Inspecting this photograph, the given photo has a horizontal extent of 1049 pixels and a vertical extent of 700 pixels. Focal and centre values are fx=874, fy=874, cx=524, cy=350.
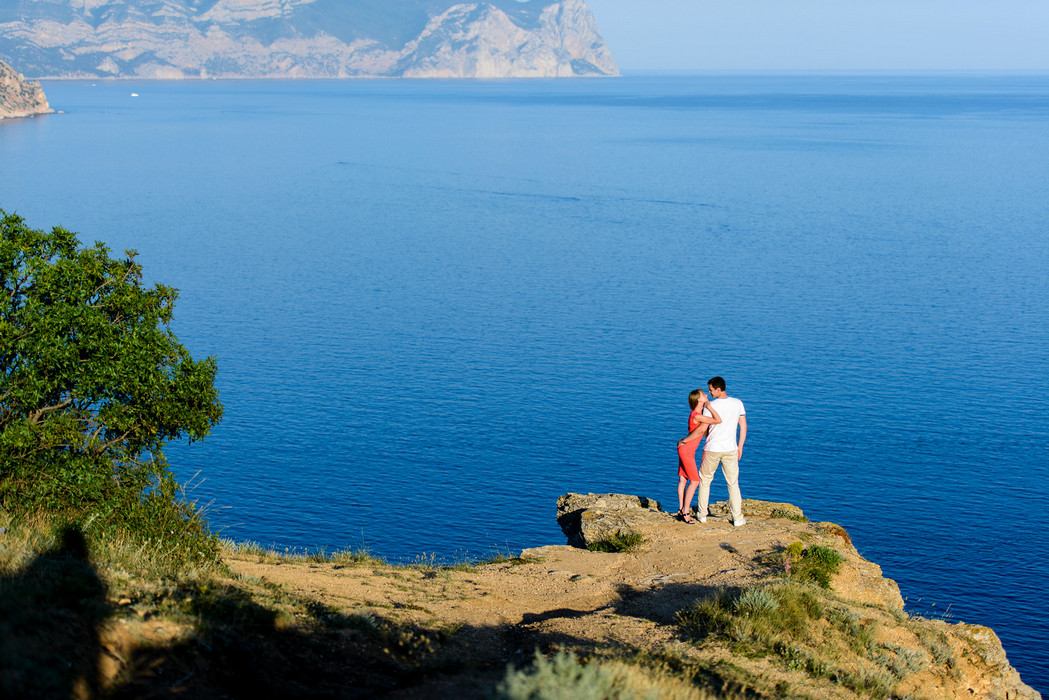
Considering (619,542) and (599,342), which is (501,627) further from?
(599,342)

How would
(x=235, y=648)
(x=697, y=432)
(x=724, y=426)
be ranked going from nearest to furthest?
(x=235, y=648)
(x=724, y=426)
(x=697, y=432)

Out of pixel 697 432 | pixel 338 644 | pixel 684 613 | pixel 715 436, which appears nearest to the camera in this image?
pixel 338 644

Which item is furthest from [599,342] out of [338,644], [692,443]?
[338,644]

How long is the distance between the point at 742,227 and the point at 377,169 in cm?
5878

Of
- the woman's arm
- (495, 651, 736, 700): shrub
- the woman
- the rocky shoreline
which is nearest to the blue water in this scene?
the rocky shoreline

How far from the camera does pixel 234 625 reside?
9.30 metres

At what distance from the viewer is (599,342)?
53.6 meters

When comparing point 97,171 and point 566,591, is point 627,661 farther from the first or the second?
point 97,171

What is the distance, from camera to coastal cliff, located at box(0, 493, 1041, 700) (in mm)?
8094

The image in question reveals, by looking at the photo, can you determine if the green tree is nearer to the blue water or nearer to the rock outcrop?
the rock outcrop

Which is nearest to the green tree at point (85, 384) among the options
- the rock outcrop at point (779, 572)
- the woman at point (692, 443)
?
the rock outcrop at point (779, 572)

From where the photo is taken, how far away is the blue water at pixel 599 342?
34844 mm

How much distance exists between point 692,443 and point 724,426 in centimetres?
73

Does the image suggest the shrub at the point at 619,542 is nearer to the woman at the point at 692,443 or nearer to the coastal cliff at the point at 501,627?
the coastal cliff at the point at 501,627
